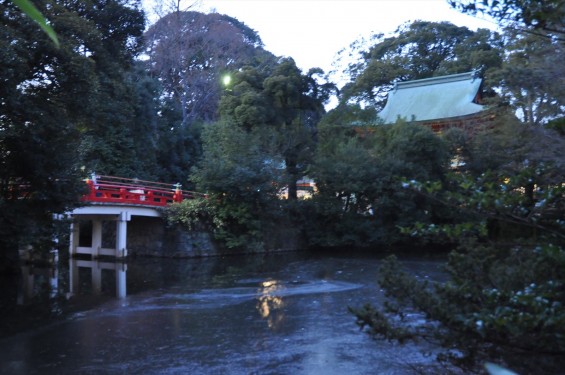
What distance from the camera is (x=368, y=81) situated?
37.0 metres

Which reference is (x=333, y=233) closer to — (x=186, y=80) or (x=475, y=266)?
(x=186, y=80)

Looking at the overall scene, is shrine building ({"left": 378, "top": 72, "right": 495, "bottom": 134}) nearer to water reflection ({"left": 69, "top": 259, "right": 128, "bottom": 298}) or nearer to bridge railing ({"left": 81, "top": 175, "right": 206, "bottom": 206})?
bridge railing ({"left": 81, "top": 175, "right": 206, "bottom": 206})

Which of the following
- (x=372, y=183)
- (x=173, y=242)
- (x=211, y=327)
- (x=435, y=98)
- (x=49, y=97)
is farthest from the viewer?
(x=435, y=98)

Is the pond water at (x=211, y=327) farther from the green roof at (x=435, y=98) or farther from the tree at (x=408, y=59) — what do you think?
the tree at (x=408, y=59)

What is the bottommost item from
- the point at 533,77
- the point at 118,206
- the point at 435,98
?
the point at 118,206

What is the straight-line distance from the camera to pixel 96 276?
1923cm

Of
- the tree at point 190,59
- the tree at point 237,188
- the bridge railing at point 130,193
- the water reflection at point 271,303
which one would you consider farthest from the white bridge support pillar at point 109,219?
the tree at point 190,59

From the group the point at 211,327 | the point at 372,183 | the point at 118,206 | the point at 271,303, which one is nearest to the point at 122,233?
the point at 118,206

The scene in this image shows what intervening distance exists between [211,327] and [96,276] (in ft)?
33.3

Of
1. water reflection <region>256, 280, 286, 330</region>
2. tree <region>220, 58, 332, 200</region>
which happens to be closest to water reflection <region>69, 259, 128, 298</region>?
water reflection <region>256, 280, 286, 330</region>

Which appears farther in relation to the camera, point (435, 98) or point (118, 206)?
point (435, 98)

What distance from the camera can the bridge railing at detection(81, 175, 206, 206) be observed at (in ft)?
71.7

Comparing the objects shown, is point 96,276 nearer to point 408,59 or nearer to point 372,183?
point 372,183

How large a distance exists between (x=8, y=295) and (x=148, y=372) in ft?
29.7
